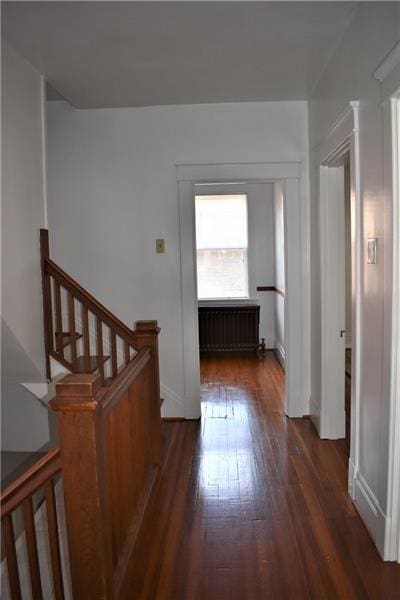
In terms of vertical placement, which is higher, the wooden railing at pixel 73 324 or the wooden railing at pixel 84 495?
the wooden railing at pixel 73 324

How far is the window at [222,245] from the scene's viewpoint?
22.7 ft

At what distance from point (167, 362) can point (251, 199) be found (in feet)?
10.9

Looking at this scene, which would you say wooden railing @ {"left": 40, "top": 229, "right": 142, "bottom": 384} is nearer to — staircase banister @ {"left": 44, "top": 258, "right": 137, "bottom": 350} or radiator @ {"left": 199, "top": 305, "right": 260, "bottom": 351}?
staircase banister @ {"left": 44, "top": 258, "right": 137, "bottom": 350}

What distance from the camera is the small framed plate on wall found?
2.32 metres

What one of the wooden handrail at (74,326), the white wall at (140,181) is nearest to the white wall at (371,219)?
the white wall at (140,181)

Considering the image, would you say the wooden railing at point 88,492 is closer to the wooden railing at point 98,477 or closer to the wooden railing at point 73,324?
the wooden railing at point 98,477

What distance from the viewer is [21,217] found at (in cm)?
301

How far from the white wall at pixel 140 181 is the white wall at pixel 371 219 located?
127cm

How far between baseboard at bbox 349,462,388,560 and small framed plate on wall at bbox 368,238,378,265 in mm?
1164

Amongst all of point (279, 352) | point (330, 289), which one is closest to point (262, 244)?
point (279, 352)

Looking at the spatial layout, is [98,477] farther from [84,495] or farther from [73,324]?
[73,324]

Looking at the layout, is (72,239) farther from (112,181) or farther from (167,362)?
(167,362)

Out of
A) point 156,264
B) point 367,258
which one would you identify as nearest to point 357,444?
point 367,258

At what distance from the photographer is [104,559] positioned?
1.84 metres
